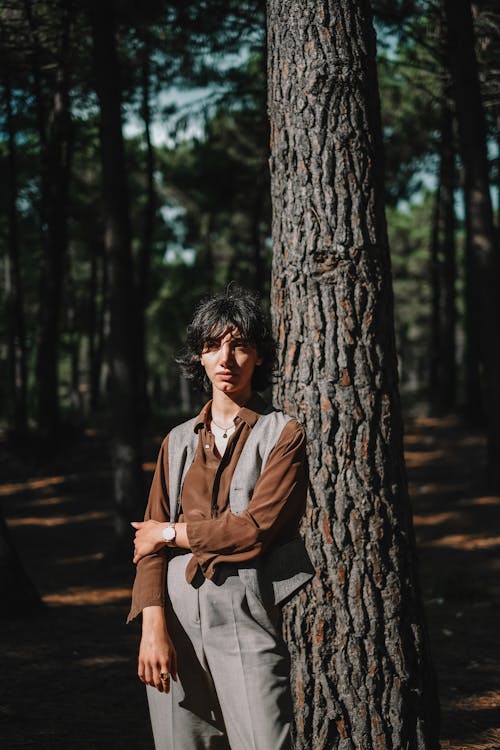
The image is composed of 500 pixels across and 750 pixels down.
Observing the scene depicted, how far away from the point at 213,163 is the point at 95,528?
13.1 metres

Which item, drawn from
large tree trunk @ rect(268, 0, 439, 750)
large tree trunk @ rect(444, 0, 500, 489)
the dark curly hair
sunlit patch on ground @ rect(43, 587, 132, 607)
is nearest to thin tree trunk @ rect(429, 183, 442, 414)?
large tree trunk @ rect(444, 0, 500, 489)

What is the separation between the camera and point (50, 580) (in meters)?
9.89

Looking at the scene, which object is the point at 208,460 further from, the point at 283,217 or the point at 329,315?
the point at 283,217

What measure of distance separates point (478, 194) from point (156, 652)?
1135cm

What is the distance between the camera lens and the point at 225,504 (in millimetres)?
2672

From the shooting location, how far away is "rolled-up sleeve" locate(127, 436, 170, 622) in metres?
2.63

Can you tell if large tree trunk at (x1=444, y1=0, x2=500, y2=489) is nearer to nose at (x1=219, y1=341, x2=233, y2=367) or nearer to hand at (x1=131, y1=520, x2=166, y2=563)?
nose at (x1=219, y1=341, x2=233, y2=367)

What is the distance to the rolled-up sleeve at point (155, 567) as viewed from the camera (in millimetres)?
2631

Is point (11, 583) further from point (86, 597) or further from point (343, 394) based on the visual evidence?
point (343, 394)

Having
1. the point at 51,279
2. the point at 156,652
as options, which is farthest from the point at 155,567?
the point at 51,279

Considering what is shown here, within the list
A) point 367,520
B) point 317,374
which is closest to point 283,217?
point 317,374

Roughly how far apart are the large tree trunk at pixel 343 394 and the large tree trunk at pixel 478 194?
880cm

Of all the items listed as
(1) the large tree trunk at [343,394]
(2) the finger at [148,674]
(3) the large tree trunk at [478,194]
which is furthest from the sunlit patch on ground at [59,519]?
(2) the finger at [148,674]

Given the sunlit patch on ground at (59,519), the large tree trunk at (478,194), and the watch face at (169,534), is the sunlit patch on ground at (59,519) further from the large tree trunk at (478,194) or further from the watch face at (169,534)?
the watch face at (169,534)
